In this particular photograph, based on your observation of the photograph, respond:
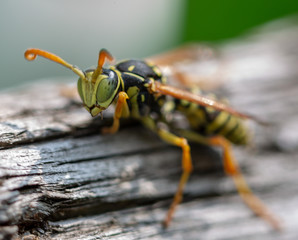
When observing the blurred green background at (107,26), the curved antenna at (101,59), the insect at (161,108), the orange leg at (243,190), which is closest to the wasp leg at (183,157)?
the insect at (161,108)

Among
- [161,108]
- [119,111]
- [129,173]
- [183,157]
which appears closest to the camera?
[119,111]

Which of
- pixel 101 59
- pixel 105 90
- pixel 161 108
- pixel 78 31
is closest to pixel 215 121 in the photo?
pixel 161 108

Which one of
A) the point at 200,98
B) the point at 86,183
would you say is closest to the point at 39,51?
the point at 86,183

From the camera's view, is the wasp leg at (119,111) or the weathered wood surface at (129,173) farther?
the wasp leg at (119,111)

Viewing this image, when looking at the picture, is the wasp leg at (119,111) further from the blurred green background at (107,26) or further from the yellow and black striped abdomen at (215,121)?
the blurred green background at (107,26)

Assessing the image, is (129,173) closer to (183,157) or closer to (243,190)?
(183,157)

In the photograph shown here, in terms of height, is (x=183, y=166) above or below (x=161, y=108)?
below
